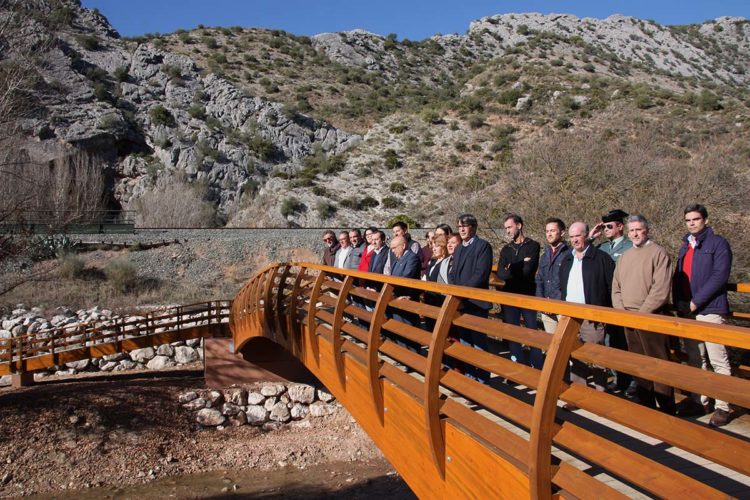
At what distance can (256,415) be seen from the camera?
15.9 meters

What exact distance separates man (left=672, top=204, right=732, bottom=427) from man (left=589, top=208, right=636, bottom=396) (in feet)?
1.82

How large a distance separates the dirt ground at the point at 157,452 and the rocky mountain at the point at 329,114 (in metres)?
12.3

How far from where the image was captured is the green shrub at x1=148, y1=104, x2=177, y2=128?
52.8 meters

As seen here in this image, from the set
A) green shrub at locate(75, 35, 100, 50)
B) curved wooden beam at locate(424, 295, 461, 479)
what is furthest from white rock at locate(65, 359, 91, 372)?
green shrub at locate(75, 35, 100, 50)

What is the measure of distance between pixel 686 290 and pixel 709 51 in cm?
8756

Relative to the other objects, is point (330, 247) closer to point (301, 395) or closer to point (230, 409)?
point (301, 395)

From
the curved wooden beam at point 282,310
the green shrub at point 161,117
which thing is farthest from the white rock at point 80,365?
the green shrub at point 161,117

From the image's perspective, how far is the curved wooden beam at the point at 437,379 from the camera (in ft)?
11.5

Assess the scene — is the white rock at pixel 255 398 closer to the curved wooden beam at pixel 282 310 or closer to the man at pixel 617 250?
the curved wooden beam at pixel 282 310

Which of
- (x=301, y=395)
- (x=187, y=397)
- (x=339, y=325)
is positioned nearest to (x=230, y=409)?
(x=187, y=397)

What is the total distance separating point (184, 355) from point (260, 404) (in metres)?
5.08

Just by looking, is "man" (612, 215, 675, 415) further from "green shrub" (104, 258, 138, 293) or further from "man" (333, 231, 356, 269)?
"green shrub" (104, 258, 138, 293)

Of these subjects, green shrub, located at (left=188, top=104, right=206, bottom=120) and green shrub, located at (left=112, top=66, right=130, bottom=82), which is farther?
green shrub, located at (left=112, top=66, right=130, bottom=82)

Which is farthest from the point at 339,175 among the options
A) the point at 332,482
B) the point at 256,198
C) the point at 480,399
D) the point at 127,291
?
the point at 480,399
